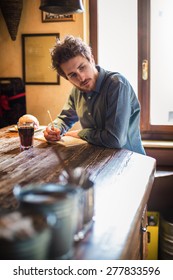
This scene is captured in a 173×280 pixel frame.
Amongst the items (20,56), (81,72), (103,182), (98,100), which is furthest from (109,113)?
(20,56)

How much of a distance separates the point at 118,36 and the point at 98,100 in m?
1.27

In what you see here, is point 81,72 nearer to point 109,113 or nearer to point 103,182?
point 109,113

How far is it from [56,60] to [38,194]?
151 centimetres

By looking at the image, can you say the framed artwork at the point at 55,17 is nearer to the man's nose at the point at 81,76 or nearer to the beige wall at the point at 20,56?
the beige wall at the point at 20,56

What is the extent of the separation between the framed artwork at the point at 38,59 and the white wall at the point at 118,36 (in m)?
0.43

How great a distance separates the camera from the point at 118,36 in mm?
3354

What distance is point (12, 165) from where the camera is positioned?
63.1 inches

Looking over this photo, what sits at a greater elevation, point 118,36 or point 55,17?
point 55,17

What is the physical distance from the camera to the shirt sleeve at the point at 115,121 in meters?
2.03

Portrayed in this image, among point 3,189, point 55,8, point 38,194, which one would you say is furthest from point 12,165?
point 55,8

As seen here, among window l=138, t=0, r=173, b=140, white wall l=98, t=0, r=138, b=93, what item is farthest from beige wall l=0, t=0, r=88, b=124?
window l=138, t=0, r=173, b=140

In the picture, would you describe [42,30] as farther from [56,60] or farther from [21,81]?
[56,60]

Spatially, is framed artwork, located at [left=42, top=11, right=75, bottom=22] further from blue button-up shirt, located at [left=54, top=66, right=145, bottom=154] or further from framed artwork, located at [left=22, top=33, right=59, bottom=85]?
blue button-up shirt, located at [left=54, top=66, right=145, bottom=154]

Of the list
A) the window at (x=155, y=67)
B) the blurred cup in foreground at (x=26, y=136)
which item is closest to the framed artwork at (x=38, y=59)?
the window at (x=155, y=67)
